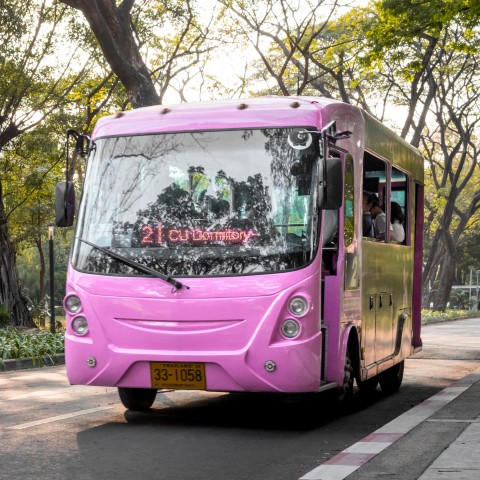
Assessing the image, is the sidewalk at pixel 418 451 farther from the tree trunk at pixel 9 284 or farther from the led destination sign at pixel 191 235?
the tree trunk at pixel 9 284

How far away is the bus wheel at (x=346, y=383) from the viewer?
946 cm

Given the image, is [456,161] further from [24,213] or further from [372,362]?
[372,362]

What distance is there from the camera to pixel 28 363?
1611 cm

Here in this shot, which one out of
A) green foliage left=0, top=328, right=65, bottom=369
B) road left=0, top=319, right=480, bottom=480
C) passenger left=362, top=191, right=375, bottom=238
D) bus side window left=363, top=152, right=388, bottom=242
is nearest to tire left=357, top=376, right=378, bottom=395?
road left=0, top=319, right=480, bottom=480

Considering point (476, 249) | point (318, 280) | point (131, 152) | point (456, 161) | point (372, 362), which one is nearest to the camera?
point (318, 280)

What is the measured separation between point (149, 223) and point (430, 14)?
10615mm

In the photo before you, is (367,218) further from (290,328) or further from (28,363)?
(28,363)

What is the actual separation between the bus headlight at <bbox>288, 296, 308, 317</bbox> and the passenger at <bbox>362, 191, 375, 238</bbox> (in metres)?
1.98

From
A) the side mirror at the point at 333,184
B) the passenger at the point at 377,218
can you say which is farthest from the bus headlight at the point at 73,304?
the passenger at the point at 377,218

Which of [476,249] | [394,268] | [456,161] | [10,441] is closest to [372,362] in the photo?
[394,268]

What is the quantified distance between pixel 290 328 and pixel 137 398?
2.18 metres

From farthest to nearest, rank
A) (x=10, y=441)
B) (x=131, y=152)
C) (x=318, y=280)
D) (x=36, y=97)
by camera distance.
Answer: (x=36, y=97) < (x=131, y=152) < (x=318, y=280) < (x=10, y=441)

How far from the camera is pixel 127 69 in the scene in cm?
1716

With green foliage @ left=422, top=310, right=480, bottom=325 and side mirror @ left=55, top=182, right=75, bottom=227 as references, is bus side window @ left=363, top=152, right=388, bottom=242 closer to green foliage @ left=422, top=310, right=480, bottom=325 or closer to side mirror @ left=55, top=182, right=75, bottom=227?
side mirror @ left=55, top=182, right=75, bottom=227
